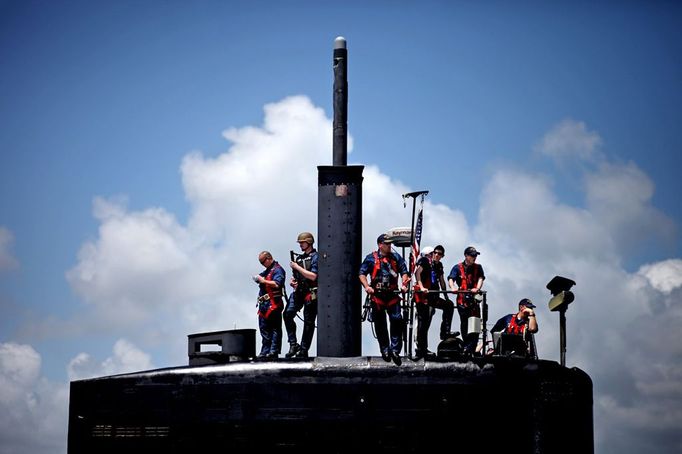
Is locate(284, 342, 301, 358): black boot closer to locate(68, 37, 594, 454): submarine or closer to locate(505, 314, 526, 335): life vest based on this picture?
locate(68, 37, 594, 454): submarine

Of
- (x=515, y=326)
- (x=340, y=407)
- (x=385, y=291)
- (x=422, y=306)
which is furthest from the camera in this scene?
(x=515, y=326)

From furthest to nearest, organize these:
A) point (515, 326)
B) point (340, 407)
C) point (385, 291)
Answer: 1. point (515, 326)
2. point (385, 291)
3. point (340, 407)

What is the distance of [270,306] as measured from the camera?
18.1 meters

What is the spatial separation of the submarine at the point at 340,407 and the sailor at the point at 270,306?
3101 millimetres

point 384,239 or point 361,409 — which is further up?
point 384,239

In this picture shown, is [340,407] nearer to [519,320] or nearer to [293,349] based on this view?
[293,349]

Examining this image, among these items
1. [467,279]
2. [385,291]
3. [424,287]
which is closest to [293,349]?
[424,287]

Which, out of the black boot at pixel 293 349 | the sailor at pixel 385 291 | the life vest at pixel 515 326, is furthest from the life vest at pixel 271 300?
the life vest at pixel 515 326

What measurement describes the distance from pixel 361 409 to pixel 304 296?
3.91 meters

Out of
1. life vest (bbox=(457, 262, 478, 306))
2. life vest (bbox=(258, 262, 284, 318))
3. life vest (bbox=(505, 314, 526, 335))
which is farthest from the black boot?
life vest (bbox=(505, 314, 526, 335))

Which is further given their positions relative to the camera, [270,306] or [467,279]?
[467,279]

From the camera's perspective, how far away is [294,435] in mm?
14102

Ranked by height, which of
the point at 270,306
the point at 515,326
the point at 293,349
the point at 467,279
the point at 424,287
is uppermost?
the point at 467,279

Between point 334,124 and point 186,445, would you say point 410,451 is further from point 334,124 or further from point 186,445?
point 334,124
